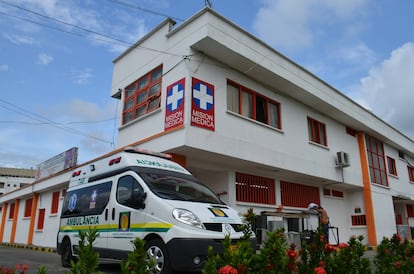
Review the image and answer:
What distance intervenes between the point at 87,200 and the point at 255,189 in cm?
677

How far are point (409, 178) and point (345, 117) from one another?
35.9ft

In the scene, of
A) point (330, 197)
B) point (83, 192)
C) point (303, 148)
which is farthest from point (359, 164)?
point (83, 192)

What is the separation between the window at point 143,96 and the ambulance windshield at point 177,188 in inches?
200

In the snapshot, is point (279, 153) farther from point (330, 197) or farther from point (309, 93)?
point (330, 197)

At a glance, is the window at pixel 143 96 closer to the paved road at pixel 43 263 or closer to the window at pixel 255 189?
the window at pixel 255 189

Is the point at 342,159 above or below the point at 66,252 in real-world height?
above

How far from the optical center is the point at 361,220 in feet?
59.6

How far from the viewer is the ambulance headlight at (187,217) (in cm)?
590

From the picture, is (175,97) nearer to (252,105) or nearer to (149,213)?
(252,105)

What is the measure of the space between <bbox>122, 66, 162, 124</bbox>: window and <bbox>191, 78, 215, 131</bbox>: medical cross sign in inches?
70.1

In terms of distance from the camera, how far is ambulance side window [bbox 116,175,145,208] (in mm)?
6617

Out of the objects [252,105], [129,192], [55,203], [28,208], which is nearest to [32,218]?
[28,208]

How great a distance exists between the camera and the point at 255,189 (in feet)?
43.8

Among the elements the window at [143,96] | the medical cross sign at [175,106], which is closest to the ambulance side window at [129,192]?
the medical cross sign at [175,106]
